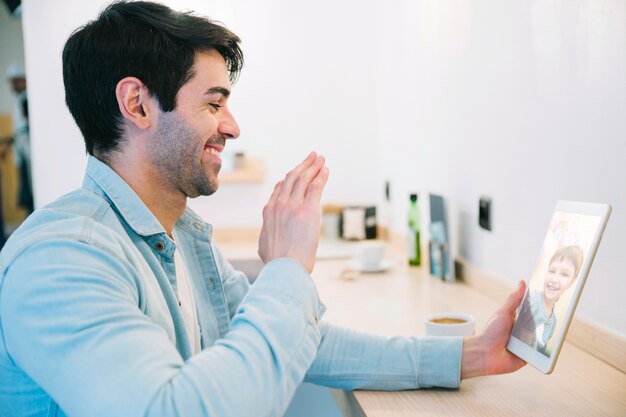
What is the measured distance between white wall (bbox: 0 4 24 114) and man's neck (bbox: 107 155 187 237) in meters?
7.23

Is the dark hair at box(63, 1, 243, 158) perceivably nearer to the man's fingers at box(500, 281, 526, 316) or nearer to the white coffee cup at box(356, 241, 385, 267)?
the man's fingers at box(500, 281, 526, 316)

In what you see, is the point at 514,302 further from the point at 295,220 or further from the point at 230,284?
the point at 230,284

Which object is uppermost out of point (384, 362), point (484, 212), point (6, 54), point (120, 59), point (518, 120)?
point (6, 54)

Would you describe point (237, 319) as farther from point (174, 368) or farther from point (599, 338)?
point (599, 338)

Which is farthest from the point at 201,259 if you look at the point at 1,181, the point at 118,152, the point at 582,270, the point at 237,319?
the point at 1,181

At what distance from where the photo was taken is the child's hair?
975 mm

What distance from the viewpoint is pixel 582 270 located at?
0.95 metres

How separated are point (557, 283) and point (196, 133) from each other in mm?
632

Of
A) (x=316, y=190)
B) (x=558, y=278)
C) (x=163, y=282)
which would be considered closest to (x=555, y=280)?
(x=558, y=278)

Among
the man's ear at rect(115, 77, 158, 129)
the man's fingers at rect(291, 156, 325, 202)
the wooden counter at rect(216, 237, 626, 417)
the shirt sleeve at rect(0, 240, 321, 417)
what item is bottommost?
the wooden counter at rect(216, 237, 626, 417)

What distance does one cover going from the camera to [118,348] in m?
0.74

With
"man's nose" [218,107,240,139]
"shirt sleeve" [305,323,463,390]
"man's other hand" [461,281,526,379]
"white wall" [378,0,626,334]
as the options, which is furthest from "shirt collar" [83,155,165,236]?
"white wall" [378,0,626,334]

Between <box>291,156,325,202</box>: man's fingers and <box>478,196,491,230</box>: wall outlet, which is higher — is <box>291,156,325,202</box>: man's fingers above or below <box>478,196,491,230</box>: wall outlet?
above

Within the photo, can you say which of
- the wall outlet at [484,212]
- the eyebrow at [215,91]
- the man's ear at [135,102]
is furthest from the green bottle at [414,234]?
the man's ear at [135,102]
